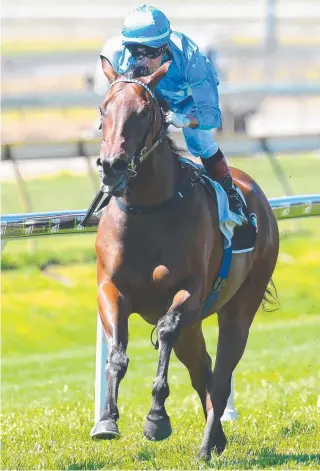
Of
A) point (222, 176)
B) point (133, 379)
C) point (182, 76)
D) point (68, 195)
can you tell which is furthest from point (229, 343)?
point (68, 195)

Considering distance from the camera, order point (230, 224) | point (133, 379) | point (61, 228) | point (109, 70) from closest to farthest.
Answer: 1. point (109, 70)
2. point (230, 224)
3. point (61, 228)
4. point (133, 379)

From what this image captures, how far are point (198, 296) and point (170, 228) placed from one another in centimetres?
33

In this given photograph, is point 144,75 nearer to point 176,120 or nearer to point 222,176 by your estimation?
point 176,120

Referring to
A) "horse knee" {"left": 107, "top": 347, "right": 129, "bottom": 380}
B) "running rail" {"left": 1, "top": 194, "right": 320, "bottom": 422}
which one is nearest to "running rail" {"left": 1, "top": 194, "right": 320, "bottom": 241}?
"running rail" {"left": 1, "top": 194, "right": 320, "bottom": 422}

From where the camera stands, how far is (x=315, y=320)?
12.1 m

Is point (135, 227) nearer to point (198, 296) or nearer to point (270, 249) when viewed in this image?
point (198, 296)

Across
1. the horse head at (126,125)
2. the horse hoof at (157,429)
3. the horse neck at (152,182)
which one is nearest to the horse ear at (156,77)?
the horse head at (126,125)

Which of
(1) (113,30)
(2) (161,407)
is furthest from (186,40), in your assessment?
(1) (113,30)

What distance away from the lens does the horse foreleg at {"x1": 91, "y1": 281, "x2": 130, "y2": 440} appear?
4.93m

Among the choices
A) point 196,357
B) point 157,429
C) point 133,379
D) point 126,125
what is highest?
point 126,125

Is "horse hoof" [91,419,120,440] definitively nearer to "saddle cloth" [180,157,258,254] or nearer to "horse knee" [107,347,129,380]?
"horse knee" [107,347,129,380]

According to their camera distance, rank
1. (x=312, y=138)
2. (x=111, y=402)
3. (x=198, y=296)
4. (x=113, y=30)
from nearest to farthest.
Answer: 1. (x=111, y=402)
2. (x=198, y=296)
3. (x=312, y=138)
4. (x=113, y=30)

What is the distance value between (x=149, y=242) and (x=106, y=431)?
910mm

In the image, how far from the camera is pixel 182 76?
223 inches
